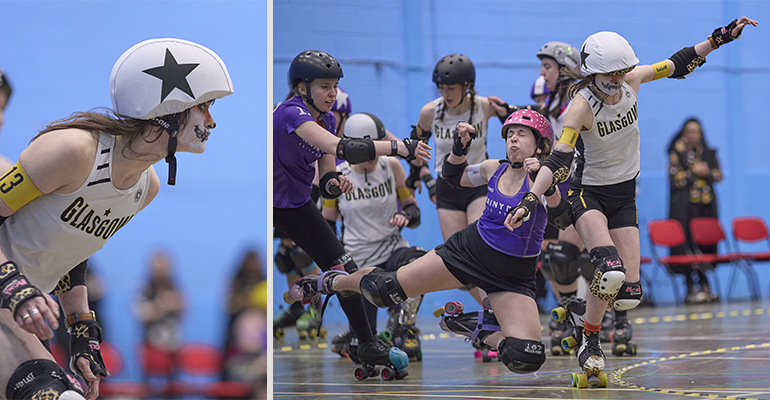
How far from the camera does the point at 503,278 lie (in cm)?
334

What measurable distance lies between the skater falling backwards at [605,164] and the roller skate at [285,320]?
3.06 metres

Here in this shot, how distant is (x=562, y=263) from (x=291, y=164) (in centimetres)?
192

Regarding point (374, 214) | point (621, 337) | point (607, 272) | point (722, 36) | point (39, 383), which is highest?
point (722, 36)

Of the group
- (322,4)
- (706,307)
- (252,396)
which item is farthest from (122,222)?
(706,307)

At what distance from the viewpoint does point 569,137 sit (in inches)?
134

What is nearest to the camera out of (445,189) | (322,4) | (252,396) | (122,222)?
(122,222)

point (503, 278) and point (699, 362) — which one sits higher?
point (503, 278)

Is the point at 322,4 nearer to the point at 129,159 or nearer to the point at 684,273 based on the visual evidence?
the point at 684,273

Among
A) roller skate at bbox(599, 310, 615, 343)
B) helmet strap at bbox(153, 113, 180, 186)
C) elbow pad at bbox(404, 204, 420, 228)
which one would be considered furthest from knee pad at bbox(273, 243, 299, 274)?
helmet strap at bbox(153, 113, 180, 186)

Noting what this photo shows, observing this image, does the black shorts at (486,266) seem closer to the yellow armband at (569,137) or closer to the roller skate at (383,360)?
the yellow armband at (569,137)

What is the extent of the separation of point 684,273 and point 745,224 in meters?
1.03

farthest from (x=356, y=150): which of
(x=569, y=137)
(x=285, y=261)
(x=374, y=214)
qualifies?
(x=285, y=261)

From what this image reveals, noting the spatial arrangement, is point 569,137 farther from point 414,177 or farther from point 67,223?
point 67,223

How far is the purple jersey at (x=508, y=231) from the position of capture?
331 cm
